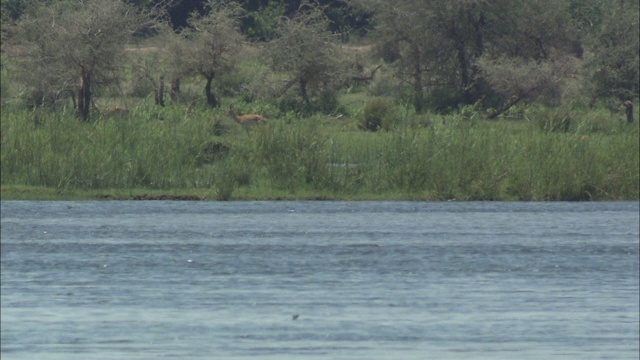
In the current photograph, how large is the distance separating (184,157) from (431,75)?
14.8 m

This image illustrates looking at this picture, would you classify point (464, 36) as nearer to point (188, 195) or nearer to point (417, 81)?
point (417, 81)

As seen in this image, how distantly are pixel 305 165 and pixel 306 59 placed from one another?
12.7m

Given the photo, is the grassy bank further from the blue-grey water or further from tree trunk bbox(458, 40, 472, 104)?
tree trunk bbox(458, 40, 472, 104)

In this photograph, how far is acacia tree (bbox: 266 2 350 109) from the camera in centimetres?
3559

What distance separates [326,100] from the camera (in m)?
35.5

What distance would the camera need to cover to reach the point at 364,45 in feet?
149

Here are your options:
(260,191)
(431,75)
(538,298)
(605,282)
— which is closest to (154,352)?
(538,298)

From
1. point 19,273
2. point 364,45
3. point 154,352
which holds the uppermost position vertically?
point 154,352

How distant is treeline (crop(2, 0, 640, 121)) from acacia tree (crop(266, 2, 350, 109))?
0.04 meters

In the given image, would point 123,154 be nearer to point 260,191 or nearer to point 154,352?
point 260,191

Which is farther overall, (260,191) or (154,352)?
(260,191)

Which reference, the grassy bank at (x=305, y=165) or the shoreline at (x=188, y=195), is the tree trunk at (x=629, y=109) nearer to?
the grassy bank at (x=305, y=165)

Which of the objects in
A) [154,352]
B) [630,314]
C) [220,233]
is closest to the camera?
[154,352]

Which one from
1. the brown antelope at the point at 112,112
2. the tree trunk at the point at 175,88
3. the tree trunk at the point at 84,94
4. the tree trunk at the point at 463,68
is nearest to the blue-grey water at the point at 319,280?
the brown antelope at the point at 112,112
